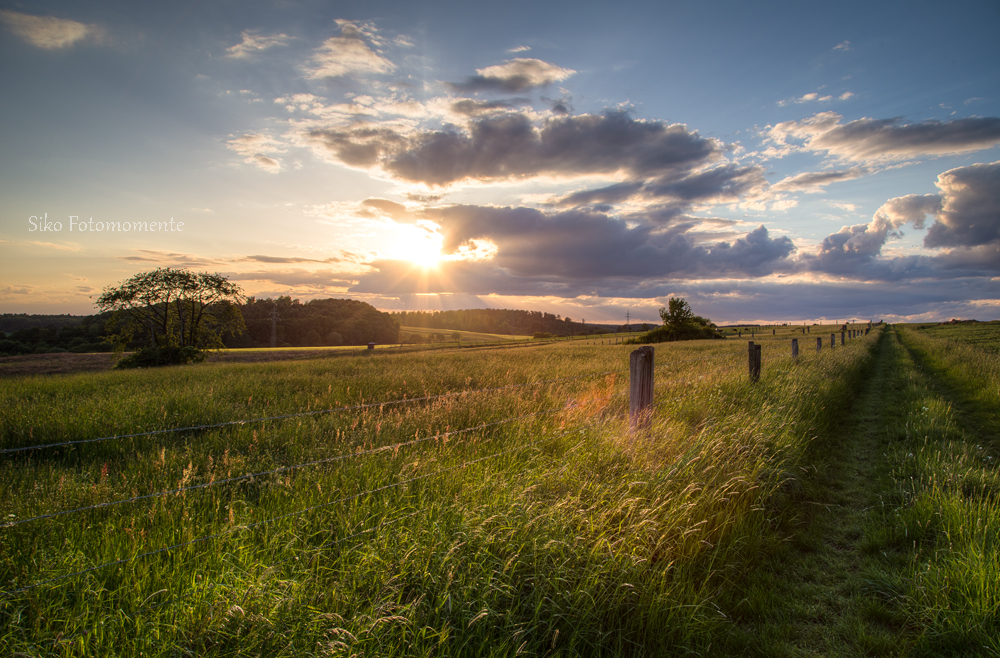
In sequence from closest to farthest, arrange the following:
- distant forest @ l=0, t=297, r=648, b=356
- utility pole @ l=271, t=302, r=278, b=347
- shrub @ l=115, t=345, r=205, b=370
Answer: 1. shrub @ l=115, t=345, r=205, b=370
2. distant forest @ l=0, t=297, r=648, b=356
3. utility pole @ l=271, t=302, r=278, b=347

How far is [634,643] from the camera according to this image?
2.43m

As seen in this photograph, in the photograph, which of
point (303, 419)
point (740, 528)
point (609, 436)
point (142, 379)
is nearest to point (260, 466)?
point (303, 419)

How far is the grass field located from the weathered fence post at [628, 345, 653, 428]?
217mm

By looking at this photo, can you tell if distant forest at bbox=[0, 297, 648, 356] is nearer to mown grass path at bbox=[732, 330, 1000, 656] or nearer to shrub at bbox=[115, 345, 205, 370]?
shrub at bbox=[115, 345, 205, 370]

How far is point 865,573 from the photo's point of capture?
347cm

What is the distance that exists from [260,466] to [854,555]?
6.00m

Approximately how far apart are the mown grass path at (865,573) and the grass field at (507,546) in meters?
0.02

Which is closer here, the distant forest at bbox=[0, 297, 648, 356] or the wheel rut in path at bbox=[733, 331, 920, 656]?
the wheel rut in path at bbox=[733, 331, 920, 656]

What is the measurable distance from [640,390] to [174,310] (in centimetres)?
4146

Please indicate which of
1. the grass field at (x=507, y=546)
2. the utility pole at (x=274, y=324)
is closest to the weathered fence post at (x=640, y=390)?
the grass field at (x=507, y=546)

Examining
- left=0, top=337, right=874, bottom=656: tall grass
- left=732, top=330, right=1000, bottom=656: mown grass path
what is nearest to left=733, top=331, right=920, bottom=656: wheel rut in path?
left=732, top=330, right=1000, bottom=656: mown grass path

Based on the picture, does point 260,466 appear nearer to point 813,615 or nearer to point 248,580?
point 248,580

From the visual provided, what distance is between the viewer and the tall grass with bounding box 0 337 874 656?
2.10 m

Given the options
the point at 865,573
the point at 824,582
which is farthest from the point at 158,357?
the point at 865,573
